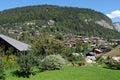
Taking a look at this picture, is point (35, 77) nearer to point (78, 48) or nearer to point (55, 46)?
point (55, 46)

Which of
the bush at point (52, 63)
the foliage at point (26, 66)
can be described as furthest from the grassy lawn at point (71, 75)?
the bush at point (52, 63)

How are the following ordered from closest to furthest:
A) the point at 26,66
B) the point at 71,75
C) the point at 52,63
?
the point at 26,66 → the point at 71,75 → the point at 52,63

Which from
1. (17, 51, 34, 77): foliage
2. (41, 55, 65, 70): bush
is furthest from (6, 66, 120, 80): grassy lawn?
(41, 55, 65, 70): bush

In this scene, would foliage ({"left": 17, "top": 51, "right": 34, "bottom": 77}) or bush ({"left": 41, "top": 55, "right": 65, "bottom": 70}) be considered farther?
bush ({"left": 41, "top": 55, "right": 65, "bottom": 70})

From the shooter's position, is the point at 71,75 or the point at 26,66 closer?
the point at 26,66

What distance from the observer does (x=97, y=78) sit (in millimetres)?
32844

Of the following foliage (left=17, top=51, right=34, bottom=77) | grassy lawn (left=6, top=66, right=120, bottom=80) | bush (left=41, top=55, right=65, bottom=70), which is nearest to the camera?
grassy lawn (left=6, top=66, right=120, bottom=80)

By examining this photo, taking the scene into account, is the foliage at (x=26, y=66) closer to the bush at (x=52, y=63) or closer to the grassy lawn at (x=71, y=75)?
the grassy lawn at (x=71, y=75)

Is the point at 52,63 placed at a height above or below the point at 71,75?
above

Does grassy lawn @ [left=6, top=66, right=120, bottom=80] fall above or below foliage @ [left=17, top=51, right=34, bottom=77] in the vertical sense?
below

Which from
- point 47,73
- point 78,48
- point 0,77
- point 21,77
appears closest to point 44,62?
point 47,73

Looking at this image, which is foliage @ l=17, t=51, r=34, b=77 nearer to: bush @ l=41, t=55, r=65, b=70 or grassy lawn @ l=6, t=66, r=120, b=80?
grassy lawn @ l=6, t=66, r=120, b=80

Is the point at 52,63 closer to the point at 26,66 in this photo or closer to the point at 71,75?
the point at 71,75

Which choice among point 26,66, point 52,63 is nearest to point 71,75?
point 52,63
